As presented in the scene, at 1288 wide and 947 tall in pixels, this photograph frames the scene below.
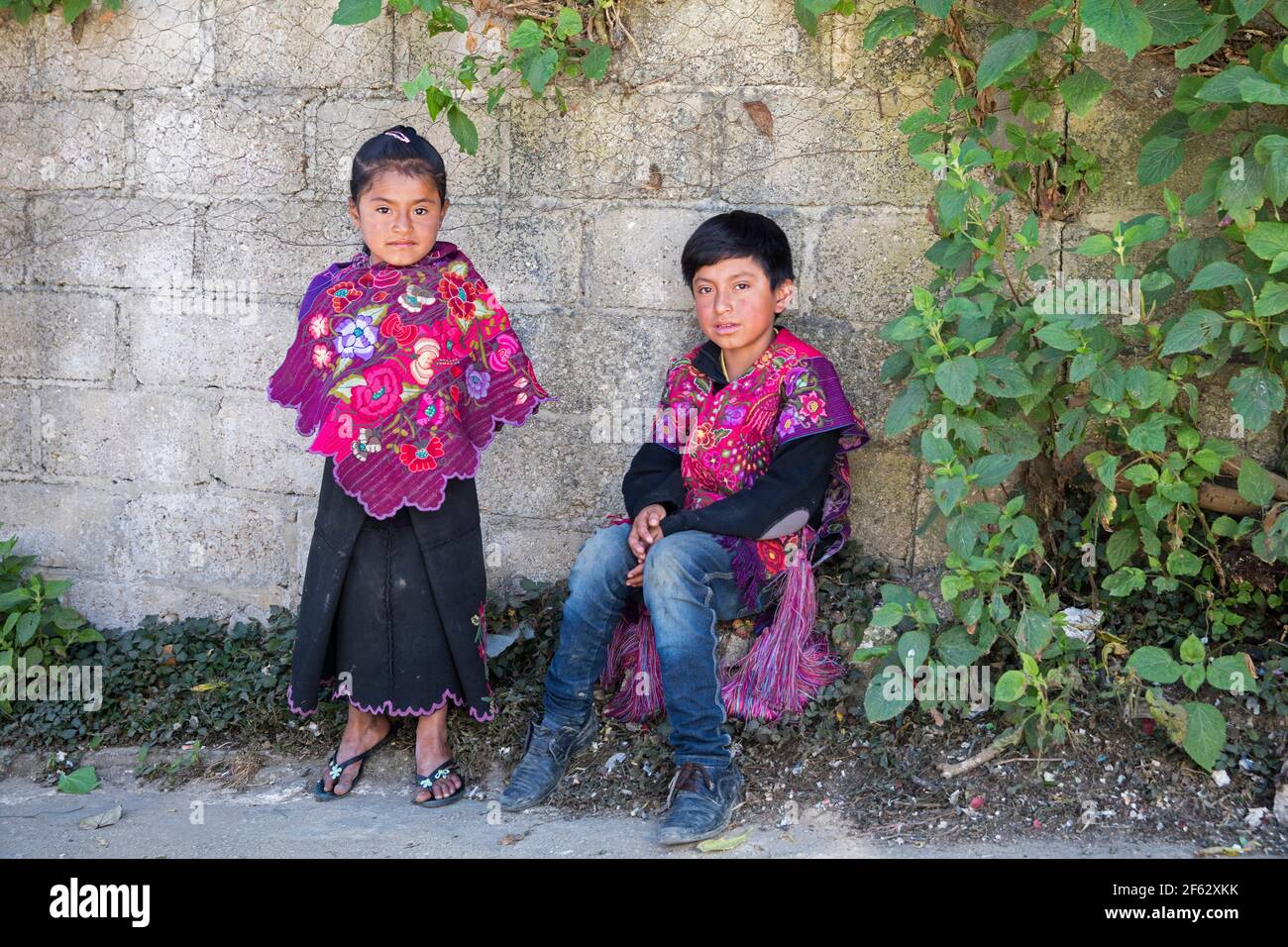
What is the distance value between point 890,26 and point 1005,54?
360mm

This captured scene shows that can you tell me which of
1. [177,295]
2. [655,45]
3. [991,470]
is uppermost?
[655,45]

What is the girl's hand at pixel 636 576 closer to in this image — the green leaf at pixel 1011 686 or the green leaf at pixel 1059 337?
the green leaf at pixel 1011 686

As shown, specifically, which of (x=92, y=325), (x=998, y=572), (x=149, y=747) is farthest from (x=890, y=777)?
(x=92, y=325)

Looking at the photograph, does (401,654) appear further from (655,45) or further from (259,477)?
(655,45)

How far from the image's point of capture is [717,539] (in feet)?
10.5

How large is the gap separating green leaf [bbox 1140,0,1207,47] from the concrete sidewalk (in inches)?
73.4

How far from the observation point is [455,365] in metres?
3.19

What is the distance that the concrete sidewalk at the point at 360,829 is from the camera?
9.25 ft

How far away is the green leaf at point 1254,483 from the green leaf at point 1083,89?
96 centimetres

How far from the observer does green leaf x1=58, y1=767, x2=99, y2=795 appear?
3393 mm

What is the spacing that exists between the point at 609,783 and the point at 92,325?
2.28 meters

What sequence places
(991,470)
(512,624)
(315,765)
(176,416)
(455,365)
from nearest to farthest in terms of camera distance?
1. (991,470)
2. (455,365)
3. (315,765)
4. (512,624)
5. (176,416)

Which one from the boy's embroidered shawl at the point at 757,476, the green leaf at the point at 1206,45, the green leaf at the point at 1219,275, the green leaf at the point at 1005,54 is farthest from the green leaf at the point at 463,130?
the green leaf at the point at 1219,275

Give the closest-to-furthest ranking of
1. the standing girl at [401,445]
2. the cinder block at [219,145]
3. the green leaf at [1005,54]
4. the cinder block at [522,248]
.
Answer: the green leaf at [1005,54]
the standing girl at [401,445]
the cinder block at [522,248]
the cinder block at [219,145]
